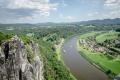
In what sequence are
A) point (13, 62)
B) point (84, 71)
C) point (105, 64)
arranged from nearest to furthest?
1. point (13, 62)
2. point (84, 71)
3. point (105, 64)

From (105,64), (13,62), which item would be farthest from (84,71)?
(13,62)

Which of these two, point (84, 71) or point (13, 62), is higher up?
point (13, 62)

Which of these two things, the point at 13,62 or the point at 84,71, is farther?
the point at 84,71

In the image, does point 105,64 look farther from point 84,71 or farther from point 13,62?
point 13,62

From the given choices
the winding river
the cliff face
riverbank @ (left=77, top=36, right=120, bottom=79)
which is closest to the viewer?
the cliff face

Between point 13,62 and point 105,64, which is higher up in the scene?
point 13,62

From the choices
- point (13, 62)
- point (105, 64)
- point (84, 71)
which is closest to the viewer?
point (13, 62)

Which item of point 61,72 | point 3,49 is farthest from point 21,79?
point 61,72

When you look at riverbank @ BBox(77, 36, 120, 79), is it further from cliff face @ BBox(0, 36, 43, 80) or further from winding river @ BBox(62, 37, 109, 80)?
cliff face @ BBox(0, 36, 43, 80)

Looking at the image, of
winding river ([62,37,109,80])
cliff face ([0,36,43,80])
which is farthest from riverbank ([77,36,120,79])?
cliff face ([0,36,43,80])

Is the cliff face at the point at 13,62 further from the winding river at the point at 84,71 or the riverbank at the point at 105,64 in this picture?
the riverbank at the point at 105,64

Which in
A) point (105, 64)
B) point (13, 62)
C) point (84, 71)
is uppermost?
point (13, 62)
